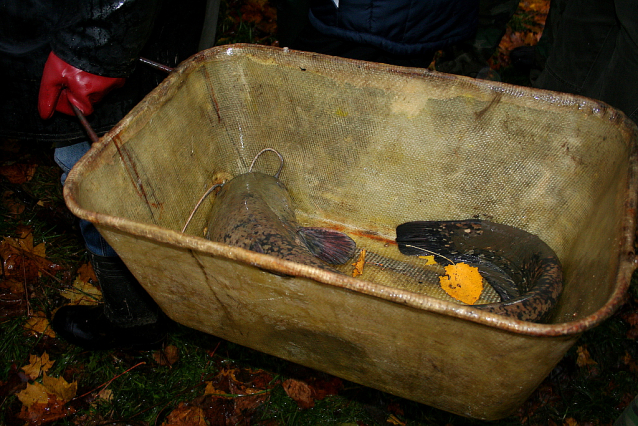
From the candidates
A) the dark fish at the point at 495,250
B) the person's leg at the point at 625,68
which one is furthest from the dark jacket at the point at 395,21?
the dark fish at the point at 495,250

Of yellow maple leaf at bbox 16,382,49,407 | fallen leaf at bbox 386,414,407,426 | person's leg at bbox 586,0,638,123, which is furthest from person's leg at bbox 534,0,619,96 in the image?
yellow maple leaf at bbox 16,382,49,407

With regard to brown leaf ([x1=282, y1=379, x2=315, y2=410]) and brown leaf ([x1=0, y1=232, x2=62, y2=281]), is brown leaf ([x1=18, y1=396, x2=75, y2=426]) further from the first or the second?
brown leaf ([x1=282, y1=379, x2=315, y2=410])

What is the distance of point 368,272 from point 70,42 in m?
1.66

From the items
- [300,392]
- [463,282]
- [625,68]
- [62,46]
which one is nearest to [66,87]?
[62,46]

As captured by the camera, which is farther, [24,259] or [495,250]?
[24,259]

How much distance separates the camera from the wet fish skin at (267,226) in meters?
1.92

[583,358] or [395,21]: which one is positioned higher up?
[395,21]

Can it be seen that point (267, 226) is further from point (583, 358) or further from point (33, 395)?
point (583, 358)

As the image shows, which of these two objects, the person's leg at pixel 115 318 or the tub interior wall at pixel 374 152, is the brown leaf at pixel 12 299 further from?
the tub interior wall at pixel 374 152

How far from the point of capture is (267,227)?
200 centimetres

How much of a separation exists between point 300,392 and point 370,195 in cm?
110

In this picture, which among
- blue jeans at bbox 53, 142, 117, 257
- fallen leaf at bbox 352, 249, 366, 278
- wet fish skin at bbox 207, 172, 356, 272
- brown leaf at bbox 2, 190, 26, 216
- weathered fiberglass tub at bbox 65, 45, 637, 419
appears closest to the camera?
weathered fiberglass tub at bbox 65, 45, 637, 419

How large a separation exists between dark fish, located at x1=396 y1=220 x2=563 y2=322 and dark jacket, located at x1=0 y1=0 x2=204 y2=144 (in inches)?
61.2

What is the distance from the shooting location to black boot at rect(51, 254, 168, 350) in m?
2.24
